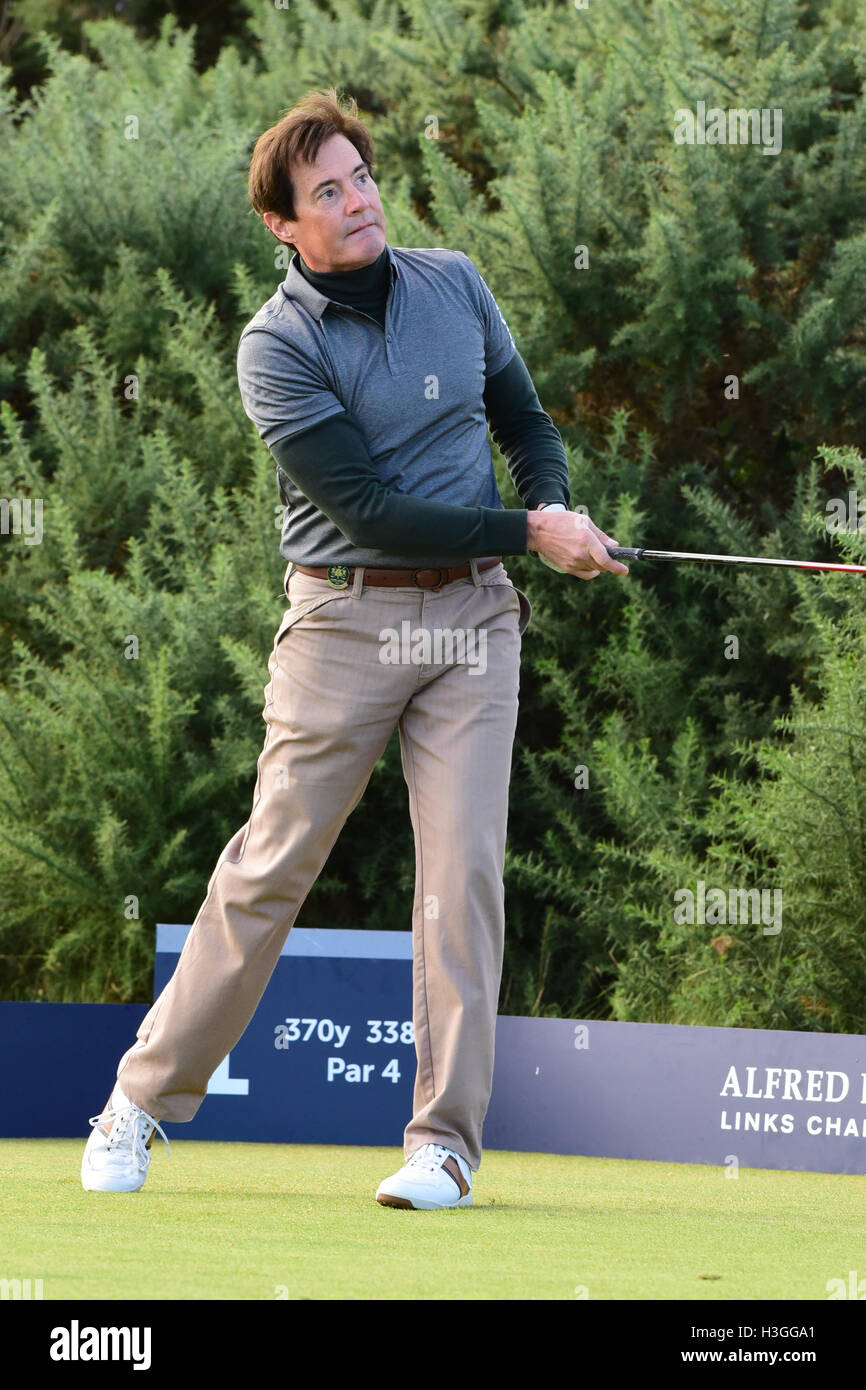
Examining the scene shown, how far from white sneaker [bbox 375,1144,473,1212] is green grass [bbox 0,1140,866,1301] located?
37mm

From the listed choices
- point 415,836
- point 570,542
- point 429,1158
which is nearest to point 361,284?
point 570,542

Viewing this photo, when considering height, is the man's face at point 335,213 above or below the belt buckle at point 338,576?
above

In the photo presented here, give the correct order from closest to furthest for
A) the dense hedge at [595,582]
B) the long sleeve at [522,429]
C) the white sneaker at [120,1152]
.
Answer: the white sneaker at [120,1152] → the long sleeve at [522,429] → the dense hedge at [595,582]

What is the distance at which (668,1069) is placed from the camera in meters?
4.29

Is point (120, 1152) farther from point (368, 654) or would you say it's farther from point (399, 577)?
point (399, 577)

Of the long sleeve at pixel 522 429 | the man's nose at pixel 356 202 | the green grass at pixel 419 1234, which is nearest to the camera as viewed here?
the green grass at pixel 419 1234

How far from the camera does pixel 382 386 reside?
3305mm

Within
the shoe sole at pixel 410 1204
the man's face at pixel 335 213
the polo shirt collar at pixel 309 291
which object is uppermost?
the man's face at pixel 335 213

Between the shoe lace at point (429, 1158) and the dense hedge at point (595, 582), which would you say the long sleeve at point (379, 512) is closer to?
the shoe lace at point (429, 1158)

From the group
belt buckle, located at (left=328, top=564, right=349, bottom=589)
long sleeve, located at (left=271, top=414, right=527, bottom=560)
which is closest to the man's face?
long sleeve, located at (left=271, top=414, right=527, bottom=560)

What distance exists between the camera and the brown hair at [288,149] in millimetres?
3328

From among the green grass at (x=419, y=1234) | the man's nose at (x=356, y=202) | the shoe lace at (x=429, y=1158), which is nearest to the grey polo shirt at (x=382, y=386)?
the man's nose at (x=356, y=202)

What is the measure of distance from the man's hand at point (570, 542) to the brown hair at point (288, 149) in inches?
31.1
